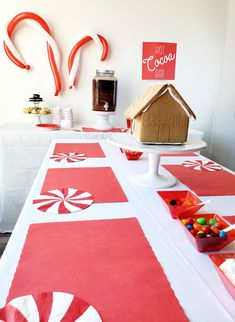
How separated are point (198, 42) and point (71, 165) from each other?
1.80 metres

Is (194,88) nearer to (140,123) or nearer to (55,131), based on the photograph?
(55,131)

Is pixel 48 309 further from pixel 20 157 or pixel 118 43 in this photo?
pixel 118 43

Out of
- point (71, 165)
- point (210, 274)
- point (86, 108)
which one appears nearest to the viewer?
point (210, 274)

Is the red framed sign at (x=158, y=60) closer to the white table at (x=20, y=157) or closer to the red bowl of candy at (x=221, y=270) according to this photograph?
the white table at (x=20, y=157)

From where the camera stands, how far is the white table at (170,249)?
0.44 m

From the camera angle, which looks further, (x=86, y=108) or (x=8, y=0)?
(x=86, y=108)

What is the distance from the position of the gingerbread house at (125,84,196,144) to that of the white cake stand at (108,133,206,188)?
0.03 metres

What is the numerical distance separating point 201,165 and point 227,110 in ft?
4.47

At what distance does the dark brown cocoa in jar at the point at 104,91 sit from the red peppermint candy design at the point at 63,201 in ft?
4.36

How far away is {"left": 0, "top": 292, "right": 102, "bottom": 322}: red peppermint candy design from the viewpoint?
40 cm

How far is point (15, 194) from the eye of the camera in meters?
1.92

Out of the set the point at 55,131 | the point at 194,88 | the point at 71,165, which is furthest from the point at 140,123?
the point at 194,88

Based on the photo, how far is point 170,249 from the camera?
58 cm

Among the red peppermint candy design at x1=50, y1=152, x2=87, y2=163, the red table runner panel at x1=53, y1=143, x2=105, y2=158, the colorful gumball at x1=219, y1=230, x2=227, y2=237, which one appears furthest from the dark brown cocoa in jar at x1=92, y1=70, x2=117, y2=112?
the colorful gumball at x1=219, y1=230, x2=227, y2=237
